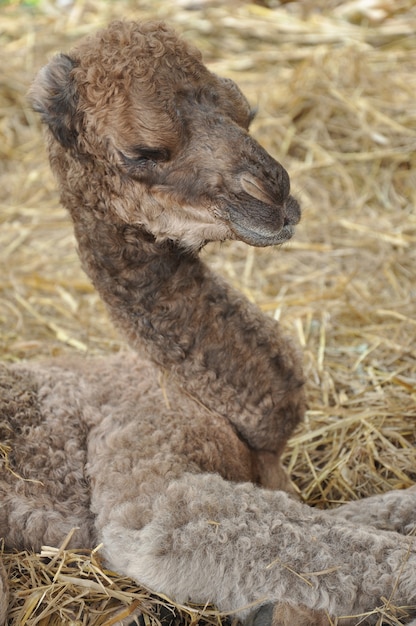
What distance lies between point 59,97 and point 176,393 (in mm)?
1244

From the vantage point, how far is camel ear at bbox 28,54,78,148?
2.80 meters

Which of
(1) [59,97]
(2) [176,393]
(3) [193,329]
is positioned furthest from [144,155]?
(2) [176,393]

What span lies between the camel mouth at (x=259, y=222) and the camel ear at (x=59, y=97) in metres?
0.69

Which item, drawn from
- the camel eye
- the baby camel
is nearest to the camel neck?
the baby camel

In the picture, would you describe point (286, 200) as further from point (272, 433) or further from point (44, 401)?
point (44, 401)

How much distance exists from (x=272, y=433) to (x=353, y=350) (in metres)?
1.56

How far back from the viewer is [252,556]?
102 inches

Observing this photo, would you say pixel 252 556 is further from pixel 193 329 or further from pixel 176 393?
pixel 193 329

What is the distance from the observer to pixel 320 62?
712 centimetres

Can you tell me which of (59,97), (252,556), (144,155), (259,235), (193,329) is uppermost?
(59,97)

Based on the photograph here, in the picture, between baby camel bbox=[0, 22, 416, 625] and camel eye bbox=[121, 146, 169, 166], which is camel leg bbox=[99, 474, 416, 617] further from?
camel eye bbox=[121, 146, 169, 166]

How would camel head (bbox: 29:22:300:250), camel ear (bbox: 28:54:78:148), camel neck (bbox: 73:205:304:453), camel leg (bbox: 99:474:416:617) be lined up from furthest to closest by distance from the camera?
camel neck (bbox: 73:205:304:453) → camel ear (bbox: 28:54:78:148) → camel head (bbox: 29:22:300:250) → camel leg (bbox: 99:474:416:617)

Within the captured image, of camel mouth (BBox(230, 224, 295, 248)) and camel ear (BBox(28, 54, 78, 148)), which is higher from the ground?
camel ear (BBox(28, 54, 78, 148))

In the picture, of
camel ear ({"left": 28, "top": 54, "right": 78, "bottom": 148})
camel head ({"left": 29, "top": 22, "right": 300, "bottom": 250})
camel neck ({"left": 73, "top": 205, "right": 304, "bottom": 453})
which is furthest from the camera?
camel neck ({"left": 73, "top": 205, "right": 304, "bottom": 453})
